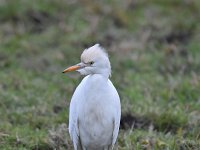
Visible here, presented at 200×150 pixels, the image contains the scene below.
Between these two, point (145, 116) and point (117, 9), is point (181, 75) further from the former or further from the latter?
point (117, 9)

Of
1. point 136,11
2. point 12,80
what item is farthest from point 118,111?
point 136,11

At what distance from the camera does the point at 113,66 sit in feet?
28.5

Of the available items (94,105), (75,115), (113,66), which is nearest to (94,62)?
(94,105)

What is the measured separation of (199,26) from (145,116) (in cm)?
367

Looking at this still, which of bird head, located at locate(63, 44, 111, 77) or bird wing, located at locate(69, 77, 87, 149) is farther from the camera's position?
bird wing, located at locate(69, 77, 87, 149)

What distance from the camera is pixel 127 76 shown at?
8.38 meters

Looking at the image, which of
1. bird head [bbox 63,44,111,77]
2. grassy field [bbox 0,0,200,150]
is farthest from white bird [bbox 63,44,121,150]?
grassy field [bbox 0,0,200,150]

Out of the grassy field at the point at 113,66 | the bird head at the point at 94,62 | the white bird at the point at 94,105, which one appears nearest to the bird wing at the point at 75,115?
the white bird at the point at 94,105

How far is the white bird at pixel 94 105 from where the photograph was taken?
544 centimetres

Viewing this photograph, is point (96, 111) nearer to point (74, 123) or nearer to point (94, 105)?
point (94, 105)

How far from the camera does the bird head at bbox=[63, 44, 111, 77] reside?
540cm

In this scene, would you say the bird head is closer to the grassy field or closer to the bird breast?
the bird breast

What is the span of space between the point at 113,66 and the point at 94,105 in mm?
3175

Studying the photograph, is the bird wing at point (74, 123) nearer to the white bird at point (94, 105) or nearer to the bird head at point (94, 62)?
the white bird at point (94, 105)
